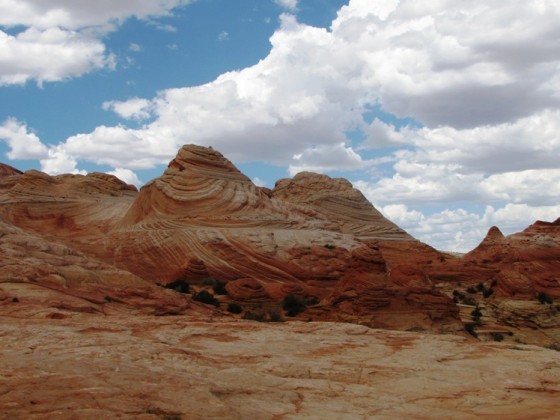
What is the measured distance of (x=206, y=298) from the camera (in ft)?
104

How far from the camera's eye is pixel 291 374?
12.6 metres

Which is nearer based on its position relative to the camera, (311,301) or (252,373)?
(252,373)

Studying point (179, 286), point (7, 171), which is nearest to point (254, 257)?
point (179, 286)

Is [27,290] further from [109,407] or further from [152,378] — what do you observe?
[109,407]

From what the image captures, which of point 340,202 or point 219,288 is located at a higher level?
point 340,202

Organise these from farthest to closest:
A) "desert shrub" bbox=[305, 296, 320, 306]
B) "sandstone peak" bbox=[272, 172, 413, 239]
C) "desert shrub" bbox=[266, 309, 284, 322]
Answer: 1. "sandstone peak" bbox=[272, 172, 413, 239]
2. "desert shrub" bbox=[305, 296, 320, 306]
3. "desert shrub" bbox=[266, 309, 284, 322]

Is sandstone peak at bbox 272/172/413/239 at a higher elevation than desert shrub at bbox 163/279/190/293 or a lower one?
higher

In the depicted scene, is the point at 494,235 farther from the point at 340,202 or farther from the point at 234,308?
the point at 234,308

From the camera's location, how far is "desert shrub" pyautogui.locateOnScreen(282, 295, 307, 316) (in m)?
30.8

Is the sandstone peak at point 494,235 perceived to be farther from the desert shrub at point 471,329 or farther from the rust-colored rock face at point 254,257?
the desert shrub at point 471,329

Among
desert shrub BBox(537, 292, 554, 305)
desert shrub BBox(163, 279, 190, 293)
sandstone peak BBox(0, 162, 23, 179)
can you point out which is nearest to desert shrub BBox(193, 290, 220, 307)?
desert shrub BBox(163, 279, 190, 293)

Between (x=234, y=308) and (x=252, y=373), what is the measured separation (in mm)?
18993

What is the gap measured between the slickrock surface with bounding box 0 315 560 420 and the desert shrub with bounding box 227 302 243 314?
39.6 feet

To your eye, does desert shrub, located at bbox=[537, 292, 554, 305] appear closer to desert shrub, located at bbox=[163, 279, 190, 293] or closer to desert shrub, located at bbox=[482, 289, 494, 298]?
desert shrub, located at bbox=[482, 289, 494, 298]
